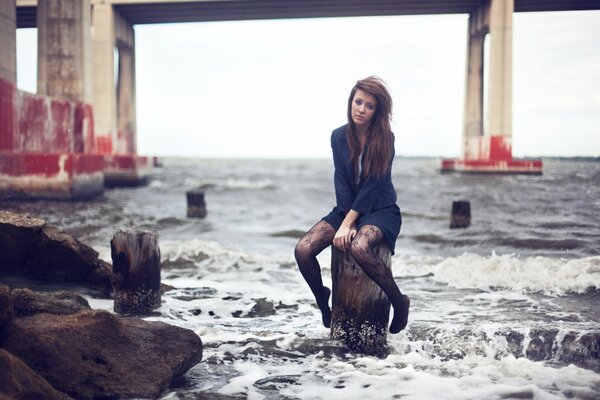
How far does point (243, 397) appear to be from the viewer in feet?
12.4

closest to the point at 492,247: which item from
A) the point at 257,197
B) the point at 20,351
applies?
the point at 20,351

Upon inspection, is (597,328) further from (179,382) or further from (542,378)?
(179,382)

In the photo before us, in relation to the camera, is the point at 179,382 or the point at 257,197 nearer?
the point at 179,382

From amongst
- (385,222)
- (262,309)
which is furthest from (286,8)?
(385,222)

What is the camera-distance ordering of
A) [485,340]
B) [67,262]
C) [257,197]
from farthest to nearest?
[257,197] → [67,262] → [485,340]

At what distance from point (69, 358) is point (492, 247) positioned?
9.07 m

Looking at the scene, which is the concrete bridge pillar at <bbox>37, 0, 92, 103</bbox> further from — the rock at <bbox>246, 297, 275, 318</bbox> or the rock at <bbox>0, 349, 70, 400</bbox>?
the rock at <bbox>0, 349, 70, 400</bbox>

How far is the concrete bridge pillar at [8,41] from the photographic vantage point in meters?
14.7

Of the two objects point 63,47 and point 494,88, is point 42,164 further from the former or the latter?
point 494,88

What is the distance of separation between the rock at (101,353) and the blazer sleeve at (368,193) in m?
1.39

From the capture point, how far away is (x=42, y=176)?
16906 mm

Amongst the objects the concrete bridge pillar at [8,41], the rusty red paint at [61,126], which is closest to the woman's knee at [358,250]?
the concrete bridge pillar at [8,41]

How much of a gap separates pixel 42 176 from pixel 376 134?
14.5 m

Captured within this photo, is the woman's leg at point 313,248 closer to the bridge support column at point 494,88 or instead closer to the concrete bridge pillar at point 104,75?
the concrete bridge pillar at point 104,75
